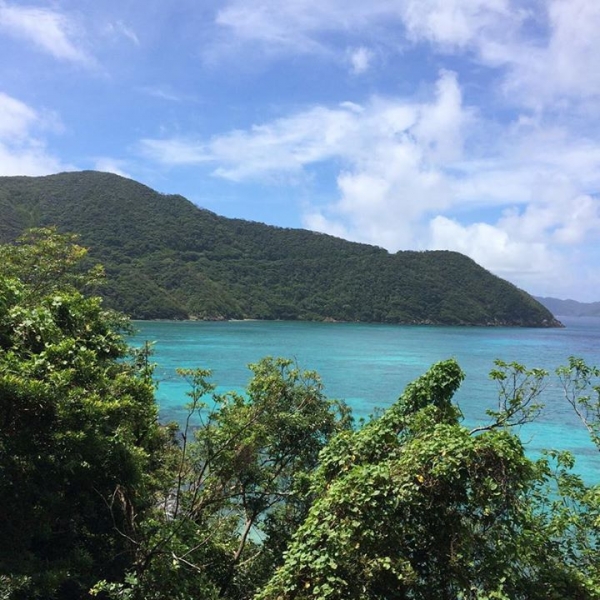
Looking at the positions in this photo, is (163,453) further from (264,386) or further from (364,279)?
(364,279)

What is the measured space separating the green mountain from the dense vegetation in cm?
9318

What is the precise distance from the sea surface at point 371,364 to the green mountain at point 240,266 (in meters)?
26.9

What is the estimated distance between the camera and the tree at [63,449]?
561 cm

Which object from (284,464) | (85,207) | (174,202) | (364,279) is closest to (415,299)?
(364,279)

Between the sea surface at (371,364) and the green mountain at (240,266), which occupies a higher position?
the green mountain at (240,266)

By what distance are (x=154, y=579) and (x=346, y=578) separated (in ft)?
8.51

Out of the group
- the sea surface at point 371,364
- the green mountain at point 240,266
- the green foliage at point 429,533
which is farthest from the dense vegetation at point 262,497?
the green mountain at point 240,266

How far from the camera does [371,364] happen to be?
5281cm

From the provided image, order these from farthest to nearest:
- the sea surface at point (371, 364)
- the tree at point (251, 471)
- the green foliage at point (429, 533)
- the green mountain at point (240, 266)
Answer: the green mountain at point (240, 266) → the sea surface at point (371, 364) → the tree at point (251, 471) → the green foliage at point (429, 533)

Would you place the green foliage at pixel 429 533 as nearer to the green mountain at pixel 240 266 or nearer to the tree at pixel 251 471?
the tree at pixel 251 471

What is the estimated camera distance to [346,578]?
514 cm

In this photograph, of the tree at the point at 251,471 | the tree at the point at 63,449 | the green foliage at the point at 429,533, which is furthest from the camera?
the tree at the point at 251,471

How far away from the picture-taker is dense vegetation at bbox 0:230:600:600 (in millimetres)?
5215

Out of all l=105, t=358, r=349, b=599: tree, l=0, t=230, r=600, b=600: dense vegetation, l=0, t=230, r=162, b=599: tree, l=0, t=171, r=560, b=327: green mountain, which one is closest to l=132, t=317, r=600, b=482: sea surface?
l=0, t=230, r=600, b=600: dense vegetation
